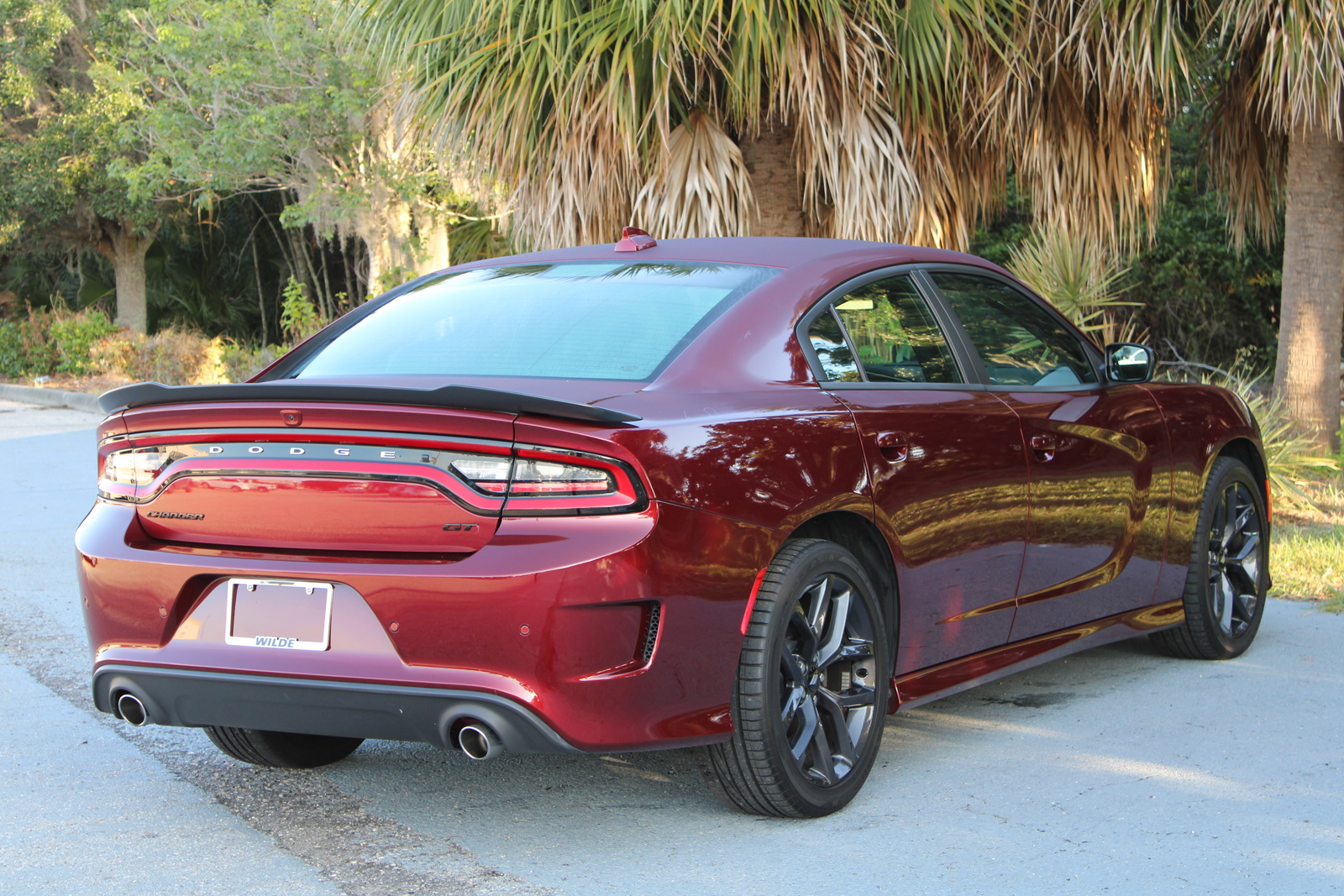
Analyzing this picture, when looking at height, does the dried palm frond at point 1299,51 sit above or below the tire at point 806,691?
above

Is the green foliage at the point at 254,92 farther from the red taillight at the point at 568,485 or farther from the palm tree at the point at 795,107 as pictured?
Answer: the red taillight at the point at 568,485

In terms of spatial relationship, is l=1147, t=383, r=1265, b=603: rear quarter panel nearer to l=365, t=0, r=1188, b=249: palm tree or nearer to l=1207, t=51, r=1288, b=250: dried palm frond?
l=365, t=0, r=1188, b=249: palm tree

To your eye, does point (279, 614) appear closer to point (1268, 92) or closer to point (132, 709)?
point (132, 709)

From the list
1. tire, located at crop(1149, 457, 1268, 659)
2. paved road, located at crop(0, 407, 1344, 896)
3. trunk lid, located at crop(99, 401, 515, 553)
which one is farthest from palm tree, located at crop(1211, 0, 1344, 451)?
trunk lid, located at crop(99, 401, 515, 553)

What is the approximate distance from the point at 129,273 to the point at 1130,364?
23.8m

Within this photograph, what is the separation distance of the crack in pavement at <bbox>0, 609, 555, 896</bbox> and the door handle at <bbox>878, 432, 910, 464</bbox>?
1.45 metres

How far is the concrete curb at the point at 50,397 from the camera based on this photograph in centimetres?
1781

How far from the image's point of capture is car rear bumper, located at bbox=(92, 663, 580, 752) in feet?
10.1

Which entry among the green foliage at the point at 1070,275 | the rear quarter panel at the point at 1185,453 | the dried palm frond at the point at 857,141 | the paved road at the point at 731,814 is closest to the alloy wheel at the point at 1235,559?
the rear quarter panel at the point at 1185,453

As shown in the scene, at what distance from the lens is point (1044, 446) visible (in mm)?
4395

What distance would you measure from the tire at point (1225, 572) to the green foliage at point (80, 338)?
18.5 metres

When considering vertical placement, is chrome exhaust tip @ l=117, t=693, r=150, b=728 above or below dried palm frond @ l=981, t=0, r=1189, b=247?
below

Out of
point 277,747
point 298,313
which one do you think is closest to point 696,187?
point 277,747

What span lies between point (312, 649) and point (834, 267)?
183 cm
